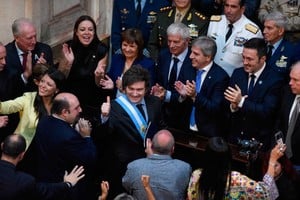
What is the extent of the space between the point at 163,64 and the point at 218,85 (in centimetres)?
69

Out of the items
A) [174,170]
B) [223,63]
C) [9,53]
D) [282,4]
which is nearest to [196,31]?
[223,63]

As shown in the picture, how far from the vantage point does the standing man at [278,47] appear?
25.7 feet

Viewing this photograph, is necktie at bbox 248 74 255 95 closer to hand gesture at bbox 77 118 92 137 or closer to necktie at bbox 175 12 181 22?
necktie at bbox 175 12 181 22

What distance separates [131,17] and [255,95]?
6.31 ft

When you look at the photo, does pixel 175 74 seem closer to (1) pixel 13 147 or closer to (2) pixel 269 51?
(2) pixel 269 51

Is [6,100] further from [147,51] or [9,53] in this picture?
[147,51]

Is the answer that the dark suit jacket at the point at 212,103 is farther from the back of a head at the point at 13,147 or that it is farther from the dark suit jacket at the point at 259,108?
the back of a head at the point at 13,147

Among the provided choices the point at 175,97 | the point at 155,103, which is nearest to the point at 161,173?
the point at 155,103

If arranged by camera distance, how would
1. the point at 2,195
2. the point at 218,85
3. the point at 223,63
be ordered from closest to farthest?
the point at 2,195 → the point at 218,85 → the point at 223,63

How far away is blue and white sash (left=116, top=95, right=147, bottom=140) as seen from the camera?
711 cm

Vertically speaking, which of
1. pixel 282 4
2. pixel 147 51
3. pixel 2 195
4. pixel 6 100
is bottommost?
pixel 2 195

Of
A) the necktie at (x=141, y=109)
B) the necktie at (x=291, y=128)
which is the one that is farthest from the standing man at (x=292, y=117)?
the necktie at (x=141, y=109)

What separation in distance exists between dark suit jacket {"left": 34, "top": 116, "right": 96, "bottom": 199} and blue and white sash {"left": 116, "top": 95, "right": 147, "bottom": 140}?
54 cm

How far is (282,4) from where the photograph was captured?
350 inches
